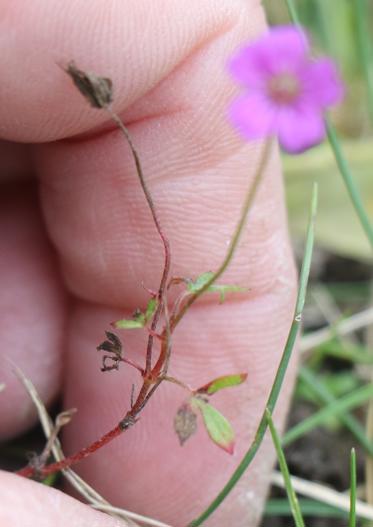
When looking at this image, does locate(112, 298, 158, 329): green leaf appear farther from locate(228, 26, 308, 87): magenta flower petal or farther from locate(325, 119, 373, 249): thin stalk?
locate(325, 119, 373, 249): thin stalk

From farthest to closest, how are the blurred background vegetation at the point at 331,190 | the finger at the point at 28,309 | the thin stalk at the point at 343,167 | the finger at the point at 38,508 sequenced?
the blurred background vegetation at the point at 331,190
the finger at the point at 28,309
the thin stalk at the point at 343,167
the finger at the point at 38,508

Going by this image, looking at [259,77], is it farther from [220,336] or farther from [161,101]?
[220,336]

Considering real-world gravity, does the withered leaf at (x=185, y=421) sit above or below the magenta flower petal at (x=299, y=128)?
below

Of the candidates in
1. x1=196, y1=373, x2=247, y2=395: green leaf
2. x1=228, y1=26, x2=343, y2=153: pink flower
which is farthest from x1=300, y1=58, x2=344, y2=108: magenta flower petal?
x1=196, y1=373, x2=247, y2=395: green leaf

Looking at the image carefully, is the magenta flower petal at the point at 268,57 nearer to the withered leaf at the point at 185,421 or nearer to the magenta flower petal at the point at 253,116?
the magenta flower petal at the point at 253,116

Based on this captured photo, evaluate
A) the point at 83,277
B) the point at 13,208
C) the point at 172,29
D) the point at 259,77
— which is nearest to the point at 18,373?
the point at 83,277

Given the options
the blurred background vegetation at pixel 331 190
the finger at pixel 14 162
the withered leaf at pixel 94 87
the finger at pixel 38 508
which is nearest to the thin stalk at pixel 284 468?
the finger at pixel 38 508

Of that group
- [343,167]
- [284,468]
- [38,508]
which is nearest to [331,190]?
[343,167]
